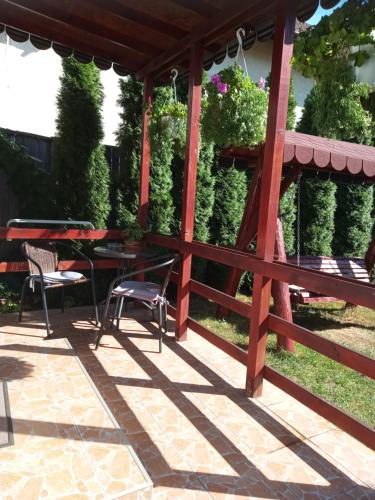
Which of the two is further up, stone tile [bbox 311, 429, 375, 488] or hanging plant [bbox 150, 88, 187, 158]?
hanging plant [bbox 150, 88, 187, 158]

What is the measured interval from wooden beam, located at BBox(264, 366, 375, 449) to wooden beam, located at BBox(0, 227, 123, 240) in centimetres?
223

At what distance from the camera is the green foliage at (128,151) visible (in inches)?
179

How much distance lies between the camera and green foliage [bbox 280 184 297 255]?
241 inches

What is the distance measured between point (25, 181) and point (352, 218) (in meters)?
5.73

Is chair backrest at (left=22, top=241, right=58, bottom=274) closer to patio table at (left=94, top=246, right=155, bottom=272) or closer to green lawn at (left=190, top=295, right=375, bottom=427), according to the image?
patio table at (left=94, top=246, right=155, bottom=272)

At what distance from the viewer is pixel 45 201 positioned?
14.2ft

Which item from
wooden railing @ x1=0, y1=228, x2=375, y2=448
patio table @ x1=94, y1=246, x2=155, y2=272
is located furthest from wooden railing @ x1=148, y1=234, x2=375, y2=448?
patio table @ x1=94, y1=246, x2=155, y2=272

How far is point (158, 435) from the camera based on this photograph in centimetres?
196

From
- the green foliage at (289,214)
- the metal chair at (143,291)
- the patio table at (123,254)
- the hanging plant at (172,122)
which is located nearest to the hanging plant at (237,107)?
the hanging plant at (172,122)

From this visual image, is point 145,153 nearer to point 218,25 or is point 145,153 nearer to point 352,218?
point 218,25

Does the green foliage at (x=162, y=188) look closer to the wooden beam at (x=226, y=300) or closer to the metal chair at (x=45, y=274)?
the metal chair at (x=45, y=274)

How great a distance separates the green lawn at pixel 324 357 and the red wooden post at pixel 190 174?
78cm

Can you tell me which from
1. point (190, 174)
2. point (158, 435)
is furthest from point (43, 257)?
point (158, 435)

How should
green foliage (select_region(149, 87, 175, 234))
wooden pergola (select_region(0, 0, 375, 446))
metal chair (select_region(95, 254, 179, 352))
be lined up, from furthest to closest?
green foliage (select_region(149, 87, 175, 234)) → metal chair (select_region(95, 254, 179, 352)) → wooden pergola (select_region(0, 0, 375, 446))
